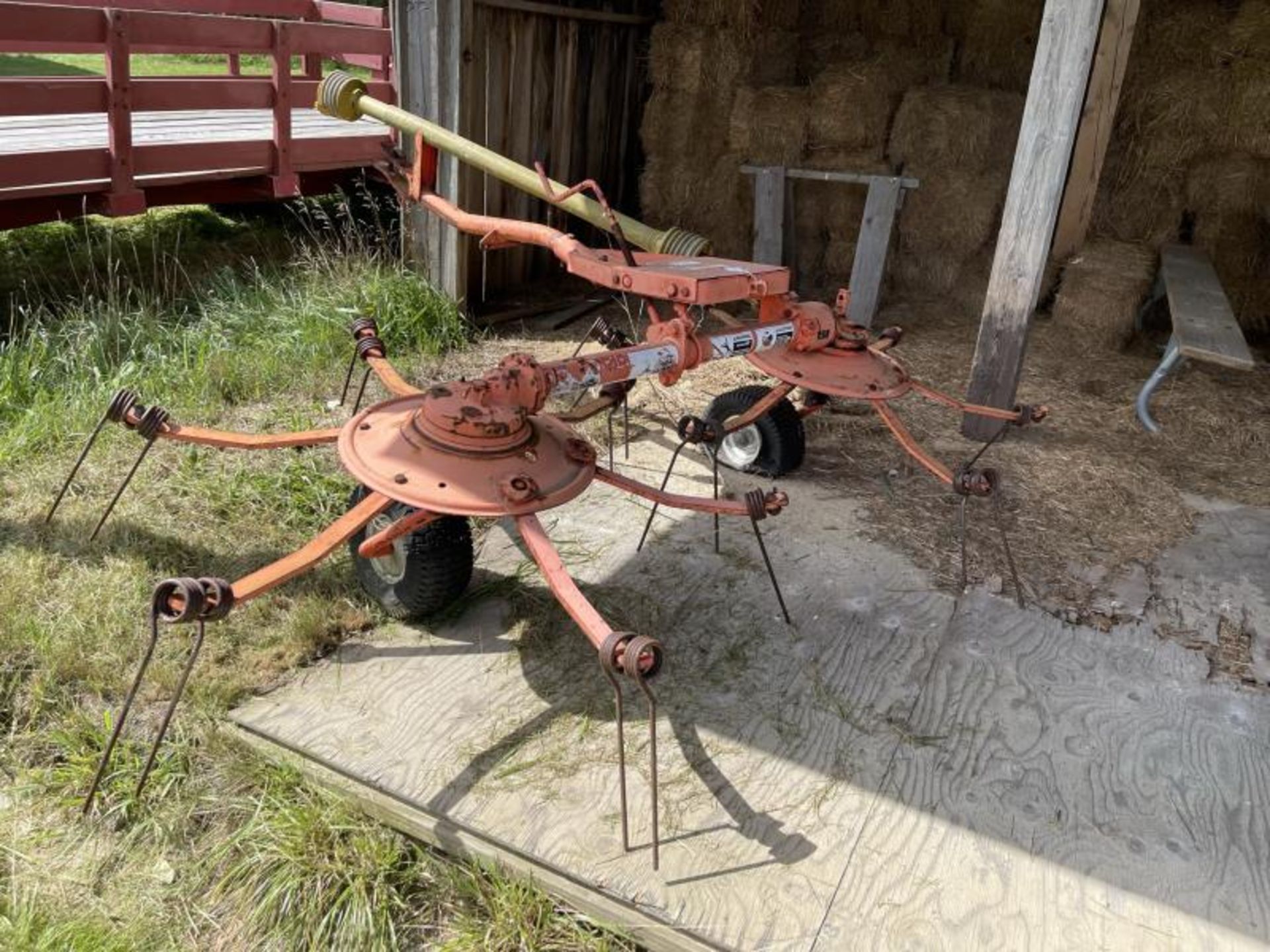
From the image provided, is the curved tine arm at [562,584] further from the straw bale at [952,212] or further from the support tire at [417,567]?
the straw bale at [952,212]

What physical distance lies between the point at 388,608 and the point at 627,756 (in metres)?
0.84

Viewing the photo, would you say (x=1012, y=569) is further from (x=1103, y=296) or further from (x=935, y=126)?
(x=935, y=126)

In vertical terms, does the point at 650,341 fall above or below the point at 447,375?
above

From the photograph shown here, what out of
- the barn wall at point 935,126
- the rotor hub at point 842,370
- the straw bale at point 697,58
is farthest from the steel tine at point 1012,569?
the straw bale at point 697,58

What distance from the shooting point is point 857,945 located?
1.90m

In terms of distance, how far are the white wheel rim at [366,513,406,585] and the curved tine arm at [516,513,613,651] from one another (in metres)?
0.50

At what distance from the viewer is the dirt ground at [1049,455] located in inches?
134

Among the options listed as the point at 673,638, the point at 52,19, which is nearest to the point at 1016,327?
the point at 673,638

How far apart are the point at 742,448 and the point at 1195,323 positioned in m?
2.21

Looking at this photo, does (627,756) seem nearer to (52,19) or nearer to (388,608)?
(388,608)

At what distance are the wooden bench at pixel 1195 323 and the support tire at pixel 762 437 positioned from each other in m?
1.63

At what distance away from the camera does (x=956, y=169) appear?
6.11 metres

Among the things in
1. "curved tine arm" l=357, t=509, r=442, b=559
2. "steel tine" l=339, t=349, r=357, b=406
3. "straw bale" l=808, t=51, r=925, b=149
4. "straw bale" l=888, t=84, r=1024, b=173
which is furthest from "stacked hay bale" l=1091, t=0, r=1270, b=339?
"curved tine arm" l=357, t=509, r=442, b=559

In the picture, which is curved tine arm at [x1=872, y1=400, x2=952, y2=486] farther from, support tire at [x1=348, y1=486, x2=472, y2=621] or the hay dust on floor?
support tire at [x1=348, y1=486, x2=472, y2=621]
